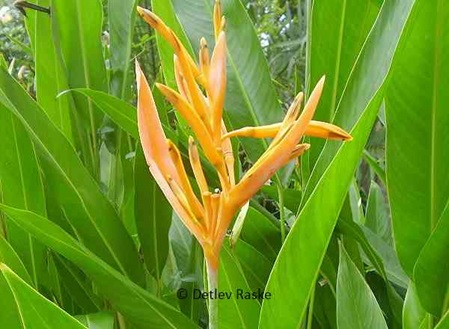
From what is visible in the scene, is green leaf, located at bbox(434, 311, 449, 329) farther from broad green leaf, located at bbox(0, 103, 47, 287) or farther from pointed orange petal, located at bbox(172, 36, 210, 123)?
broad green leaf, located at bbox(0, 103, 47, 287)

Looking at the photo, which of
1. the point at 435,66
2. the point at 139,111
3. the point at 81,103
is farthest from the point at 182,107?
the point at 81,103

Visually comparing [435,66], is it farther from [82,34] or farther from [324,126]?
[82,34]

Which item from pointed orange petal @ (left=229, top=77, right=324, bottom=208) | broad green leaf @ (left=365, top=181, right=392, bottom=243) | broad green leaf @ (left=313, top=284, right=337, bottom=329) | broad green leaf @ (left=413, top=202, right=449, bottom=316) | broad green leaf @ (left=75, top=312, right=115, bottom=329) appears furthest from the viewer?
broad green leaf @ (left=365, top=181, right=392, bottom=243)

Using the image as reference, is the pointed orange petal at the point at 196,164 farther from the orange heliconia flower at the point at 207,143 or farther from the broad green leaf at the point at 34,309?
the broad green leaf at the point at 34,309

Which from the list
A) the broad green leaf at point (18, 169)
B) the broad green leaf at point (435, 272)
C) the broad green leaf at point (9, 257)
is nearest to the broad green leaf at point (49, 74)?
the broad green leaf at point (18, 169)

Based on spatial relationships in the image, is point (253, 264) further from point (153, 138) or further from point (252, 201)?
point (153, 138)

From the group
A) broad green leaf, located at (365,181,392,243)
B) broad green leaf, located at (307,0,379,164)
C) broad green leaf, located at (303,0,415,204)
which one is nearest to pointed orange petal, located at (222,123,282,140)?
broad green leaf, located at (303,0,415,204)

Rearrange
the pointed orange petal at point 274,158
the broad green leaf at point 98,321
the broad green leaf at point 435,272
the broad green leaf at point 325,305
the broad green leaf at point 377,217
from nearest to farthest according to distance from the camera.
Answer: the pointed orange petal at point 274,158, the broad green leaf at point 435,272, the broad green leaf at point 98,321, the broad green leaf at point 325,305, the broad green leaf at point 377,217
